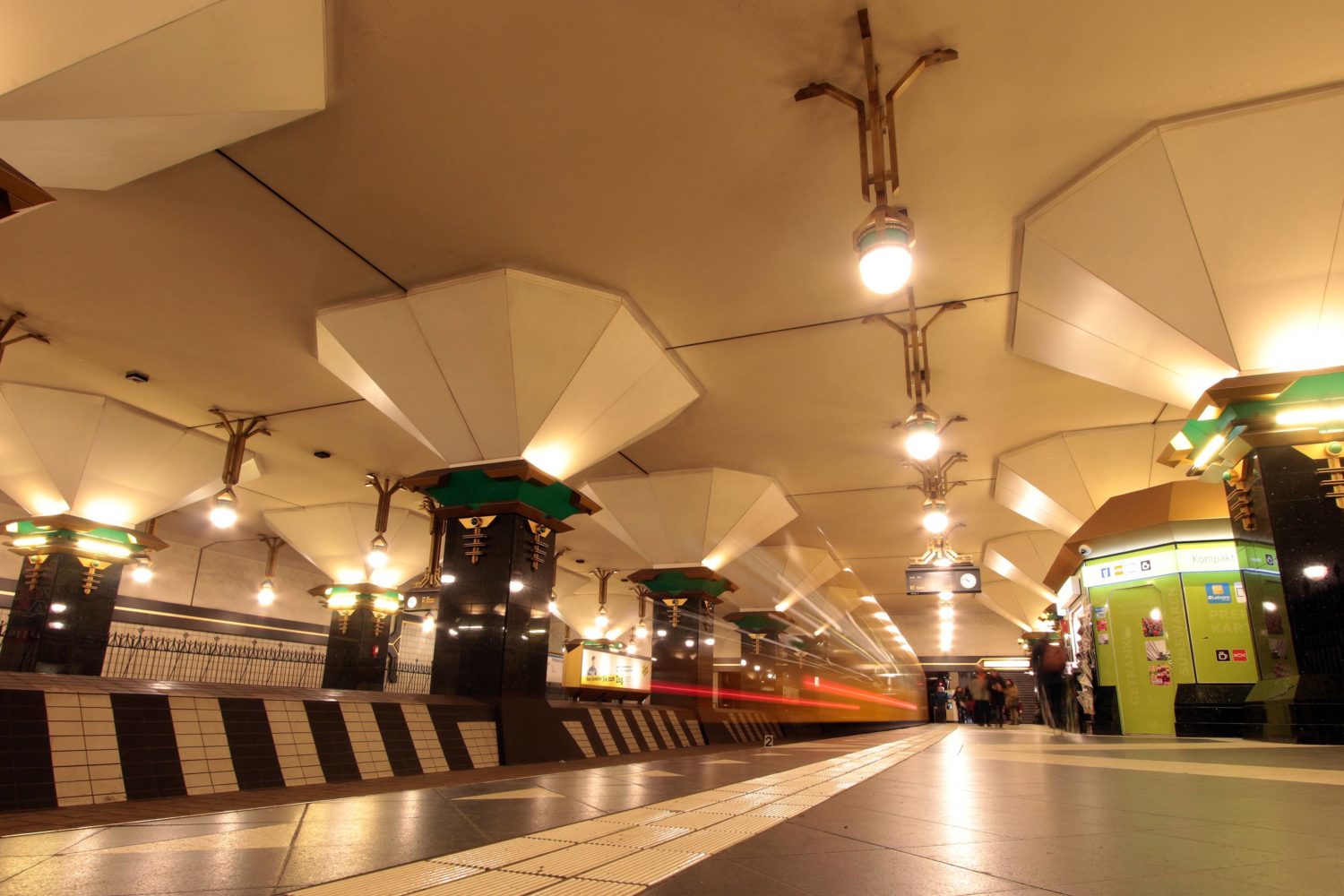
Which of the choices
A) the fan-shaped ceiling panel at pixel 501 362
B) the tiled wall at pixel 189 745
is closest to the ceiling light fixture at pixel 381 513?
the fan-shaped ceiling panel at pixel 501 362

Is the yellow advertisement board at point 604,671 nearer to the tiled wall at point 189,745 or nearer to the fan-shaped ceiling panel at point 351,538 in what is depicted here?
the fan-shaped ceiling panel at point 351,538

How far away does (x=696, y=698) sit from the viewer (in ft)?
46.2

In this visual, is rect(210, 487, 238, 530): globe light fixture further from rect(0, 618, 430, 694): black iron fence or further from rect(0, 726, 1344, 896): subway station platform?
rect(0, 726, 1344, 896): subway station platform

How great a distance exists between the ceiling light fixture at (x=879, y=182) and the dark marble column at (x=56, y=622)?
12.3 meters

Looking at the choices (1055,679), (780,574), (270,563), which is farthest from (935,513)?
(270,563)

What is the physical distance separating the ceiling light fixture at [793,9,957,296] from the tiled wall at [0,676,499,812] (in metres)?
5.15

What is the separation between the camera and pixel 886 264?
470 cm

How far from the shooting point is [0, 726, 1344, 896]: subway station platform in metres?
1.54

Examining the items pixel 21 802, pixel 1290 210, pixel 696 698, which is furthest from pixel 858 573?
pixel 21 802

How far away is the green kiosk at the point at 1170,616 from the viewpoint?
1158 cm

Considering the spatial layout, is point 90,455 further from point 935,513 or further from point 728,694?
point 935,513

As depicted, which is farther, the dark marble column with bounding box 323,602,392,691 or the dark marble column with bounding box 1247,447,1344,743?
the dark marble column with bounding box 323,602,392,691

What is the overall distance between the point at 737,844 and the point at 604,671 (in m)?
25.6

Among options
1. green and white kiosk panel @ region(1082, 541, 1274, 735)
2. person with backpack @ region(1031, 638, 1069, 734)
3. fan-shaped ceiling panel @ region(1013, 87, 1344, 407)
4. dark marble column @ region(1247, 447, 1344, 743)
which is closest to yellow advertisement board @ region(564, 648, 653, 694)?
person with backpack @ region(1031, 638, 1069, 734)
